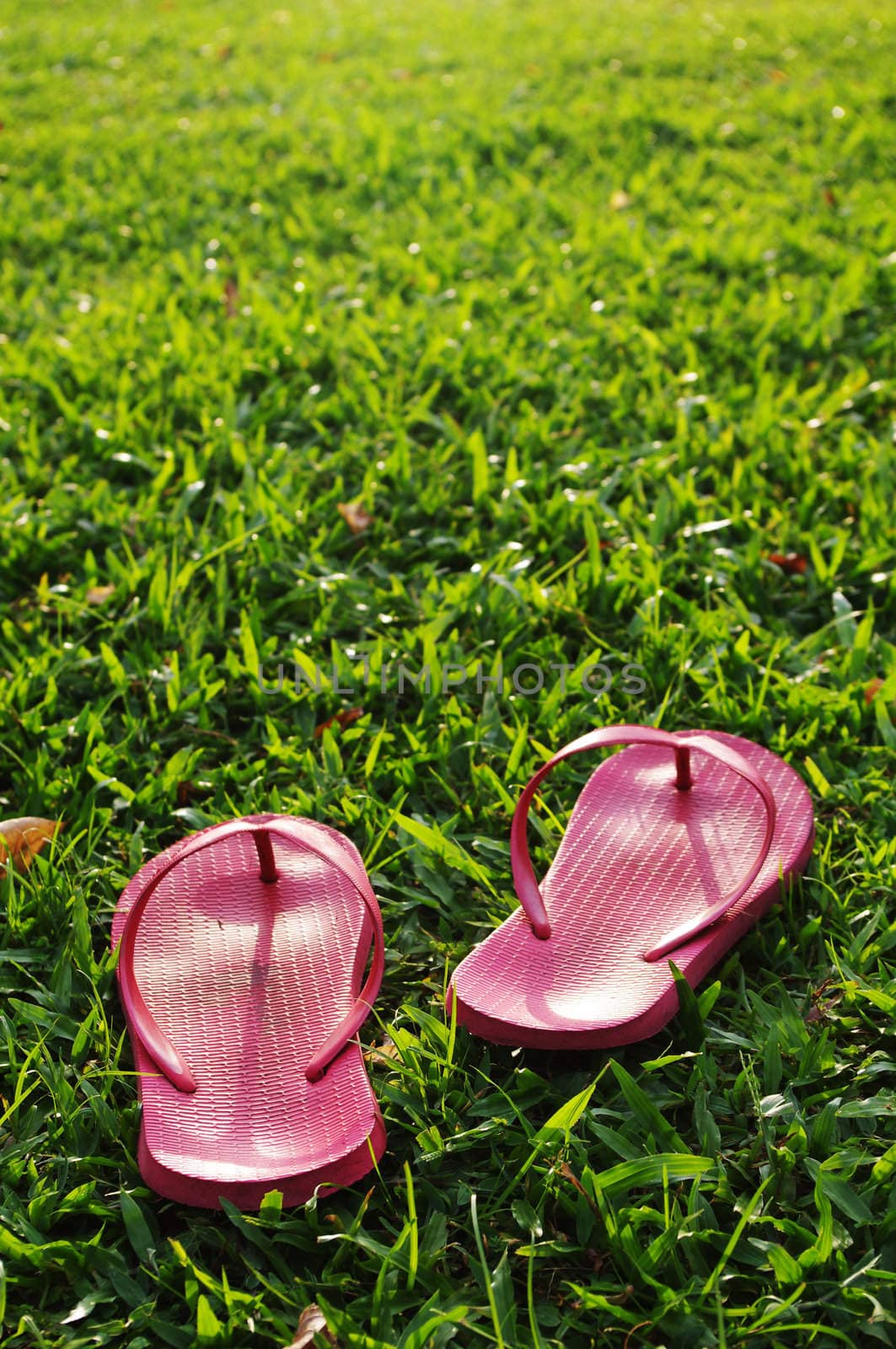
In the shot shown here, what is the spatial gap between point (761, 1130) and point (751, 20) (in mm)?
5484

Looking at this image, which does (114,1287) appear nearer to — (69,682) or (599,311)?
(69,682)

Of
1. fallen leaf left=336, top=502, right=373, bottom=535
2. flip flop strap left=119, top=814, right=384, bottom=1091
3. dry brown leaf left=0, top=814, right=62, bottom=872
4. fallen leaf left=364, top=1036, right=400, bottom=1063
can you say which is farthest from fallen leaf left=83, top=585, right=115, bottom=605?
fallen leaf left=364, top=1036, right=400, bottom=1063

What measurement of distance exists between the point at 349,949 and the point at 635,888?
0.40 m

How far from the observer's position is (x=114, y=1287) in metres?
1.26

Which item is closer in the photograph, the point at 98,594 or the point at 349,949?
the point at 349,949

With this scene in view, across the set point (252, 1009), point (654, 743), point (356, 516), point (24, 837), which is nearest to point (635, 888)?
point (654, 743)

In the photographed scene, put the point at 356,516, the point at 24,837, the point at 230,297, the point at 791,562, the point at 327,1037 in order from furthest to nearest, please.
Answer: the point at 230,297 → the point at 356,516 → the point at 791,562 → the point at 24,837 → the point at 327,1037

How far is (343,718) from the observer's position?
6.70ft

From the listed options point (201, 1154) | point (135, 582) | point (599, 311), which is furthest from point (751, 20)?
point (201, 1154)

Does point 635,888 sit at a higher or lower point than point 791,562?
lower

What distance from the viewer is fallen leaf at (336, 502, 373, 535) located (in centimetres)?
248

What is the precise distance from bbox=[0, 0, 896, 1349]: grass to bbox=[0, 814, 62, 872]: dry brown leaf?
33 mm

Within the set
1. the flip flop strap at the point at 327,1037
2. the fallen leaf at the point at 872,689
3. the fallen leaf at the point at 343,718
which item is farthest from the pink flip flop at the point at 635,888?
the fallen leaf at the point at 343,718

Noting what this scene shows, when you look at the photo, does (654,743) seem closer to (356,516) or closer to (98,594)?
(356,516)
